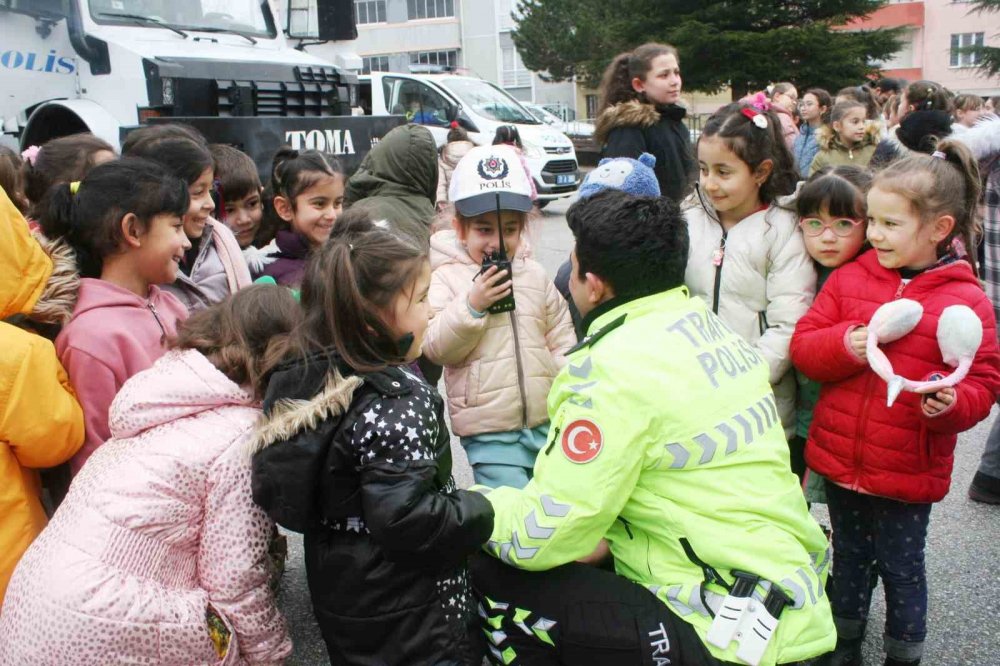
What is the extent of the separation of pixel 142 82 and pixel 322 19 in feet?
7.89

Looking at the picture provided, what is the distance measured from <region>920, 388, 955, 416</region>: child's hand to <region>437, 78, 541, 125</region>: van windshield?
12530 mm

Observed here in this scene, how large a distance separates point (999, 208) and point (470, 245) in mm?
2498

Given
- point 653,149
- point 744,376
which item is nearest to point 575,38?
point 653,149

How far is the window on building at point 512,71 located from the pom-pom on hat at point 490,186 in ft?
145

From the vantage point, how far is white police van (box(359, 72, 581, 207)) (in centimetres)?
1371

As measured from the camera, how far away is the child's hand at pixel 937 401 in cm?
221

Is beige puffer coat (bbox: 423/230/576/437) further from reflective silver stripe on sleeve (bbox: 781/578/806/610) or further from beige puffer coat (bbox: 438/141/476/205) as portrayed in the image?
beige puffer coat (bbox: 438/141/476/205)

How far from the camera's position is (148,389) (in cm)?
202

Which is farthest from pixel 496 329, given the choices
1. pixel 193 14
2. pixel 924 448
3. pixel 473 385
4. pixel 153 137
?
pixel 193 14

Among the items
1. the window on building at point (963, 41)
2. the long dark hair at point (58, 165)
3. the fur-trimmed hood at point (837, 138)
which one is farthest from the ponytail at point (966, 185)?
the window on building at point (963, 41)

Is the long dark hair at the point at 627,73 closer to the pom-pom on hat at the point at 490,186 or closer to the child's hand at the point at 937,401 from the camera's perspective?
the pom-pom on hat at the point at 490,186

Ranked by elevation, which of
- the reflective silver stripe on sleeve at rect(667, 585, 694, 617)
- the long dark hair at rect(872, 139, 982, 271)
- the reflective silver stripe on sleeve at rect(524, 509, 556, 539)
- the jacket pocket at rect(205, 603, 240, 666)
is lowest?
the jacket pocket at rect(205, 603, 240, 666)

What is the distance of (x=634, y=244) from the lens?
6.61 feet

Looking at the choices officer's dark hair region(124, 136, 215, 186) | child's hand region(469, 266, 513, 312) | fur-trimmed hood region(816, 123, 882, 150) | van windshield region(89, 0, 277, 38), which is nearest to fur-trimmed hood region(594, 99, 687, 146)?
child's hand region(469, 266, 513, 312)
